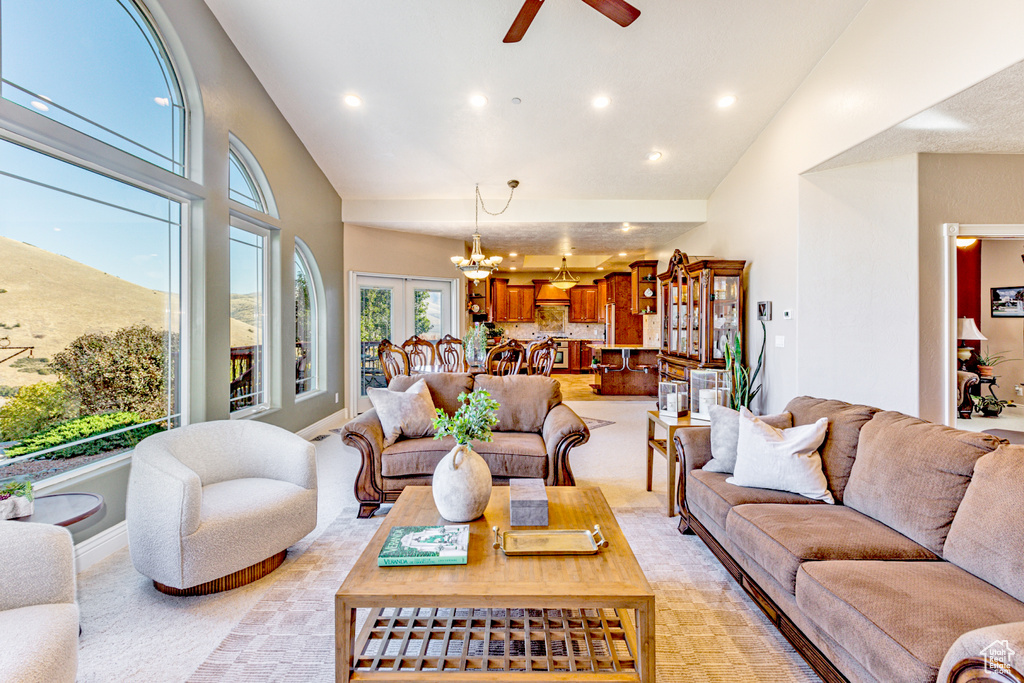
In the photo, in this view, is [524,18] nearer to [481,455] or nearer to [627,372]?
[481,455]

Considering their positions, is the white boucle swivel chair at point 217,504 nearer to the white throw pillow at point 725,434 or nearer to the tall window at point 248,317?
the tall window at point 248,317

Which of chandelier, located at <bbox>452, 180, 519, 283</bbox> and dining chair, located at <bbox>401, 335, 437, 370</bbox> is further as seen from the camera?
chandelier, located at <bbox>452, 180, 519, 283</bbox>

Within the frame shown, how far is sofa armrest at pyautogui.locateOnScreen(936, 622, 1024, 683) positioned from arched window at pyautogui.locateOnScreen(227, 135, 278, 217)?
4.50 meters

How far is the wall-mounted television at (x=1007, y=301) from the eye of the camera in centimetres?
537

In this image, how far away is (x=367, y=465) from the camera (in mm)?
3006

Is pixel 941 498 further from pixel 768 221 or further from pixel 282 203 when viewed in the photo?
pixel 282 203

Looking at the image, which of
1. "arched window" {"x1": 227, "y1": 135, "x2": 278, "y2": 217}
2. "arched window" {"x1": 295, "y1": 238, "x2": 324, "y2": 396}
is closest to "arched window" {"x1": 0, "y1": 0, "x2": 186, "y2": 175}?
"arched window" {"x1": 227, "y1": 135, "x2": 278, "y2": 217}

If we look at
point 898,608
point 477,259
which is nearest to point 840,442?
point 898,608

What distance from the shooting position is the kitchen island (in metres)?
8.42

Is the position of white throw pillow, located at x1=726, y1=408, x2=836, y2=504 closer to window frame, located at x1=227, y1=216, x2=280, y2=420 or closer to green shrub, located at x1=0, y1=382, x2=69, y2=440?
green shrub, located at x1=0, y1=382, x2=69, y2=440

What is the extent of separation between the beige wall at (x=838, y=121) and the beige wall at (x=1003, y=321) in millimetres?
3080

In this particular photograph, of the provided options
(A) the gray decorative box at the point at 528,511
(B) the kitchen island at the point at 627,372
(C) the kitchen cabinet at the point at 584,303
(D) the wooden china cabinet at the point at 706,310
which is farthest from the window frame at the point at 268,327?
(C) the kitchen cabinet at the point at 584,303

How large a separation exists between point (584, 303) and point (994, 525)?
1067 cm

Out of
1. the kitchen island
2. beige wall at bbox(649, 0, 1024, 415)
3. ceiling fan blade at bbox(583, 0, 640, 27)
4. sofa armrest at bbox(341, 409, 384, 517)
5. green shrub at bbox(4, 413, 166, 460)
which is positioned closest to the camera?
green shrub at bbox(4, 413, 166, 460)
